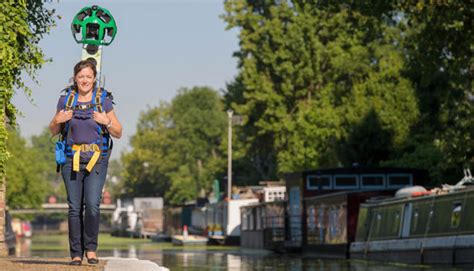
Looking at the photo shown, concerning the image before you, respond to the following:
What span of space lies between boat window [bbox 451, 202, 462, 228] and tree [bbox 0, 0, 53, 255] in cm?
1086

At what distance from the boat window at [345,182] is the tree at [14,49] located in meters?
29.5

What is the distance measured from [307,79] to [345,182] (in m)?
25.3

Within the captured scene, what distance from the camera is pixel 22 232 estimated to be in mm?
178125

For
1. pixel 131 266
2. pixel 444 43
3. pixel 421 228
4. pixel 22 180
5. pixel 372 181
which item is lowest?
pixel 131 266

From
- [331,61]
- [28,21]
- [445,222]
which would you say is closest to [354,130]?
[331,61]

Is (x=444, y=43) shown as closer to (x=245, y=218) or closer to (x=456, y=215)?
(x=456, y=215)

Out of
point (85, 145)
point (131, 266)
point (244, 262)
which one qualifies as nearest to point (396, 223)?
point (244, 262)

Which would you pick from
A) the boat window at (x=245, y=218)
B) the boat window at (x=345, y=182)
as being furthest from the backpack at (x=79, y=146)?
the boat window at (x=245, y=218)

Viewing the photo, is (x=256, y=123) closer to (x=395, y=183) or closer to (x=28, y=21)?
(x=395, y=183)

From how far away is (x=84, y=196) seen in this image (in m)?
11.5

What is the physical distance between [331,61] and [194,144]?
4942cm

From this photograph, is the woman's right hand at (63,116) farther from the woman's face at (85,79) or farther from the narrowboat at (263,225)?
the narrowboat at (263,225)

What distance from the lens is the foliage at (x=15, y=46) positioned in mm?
16594

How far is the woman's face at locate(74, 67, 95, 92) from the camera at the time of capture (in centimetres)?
1140
